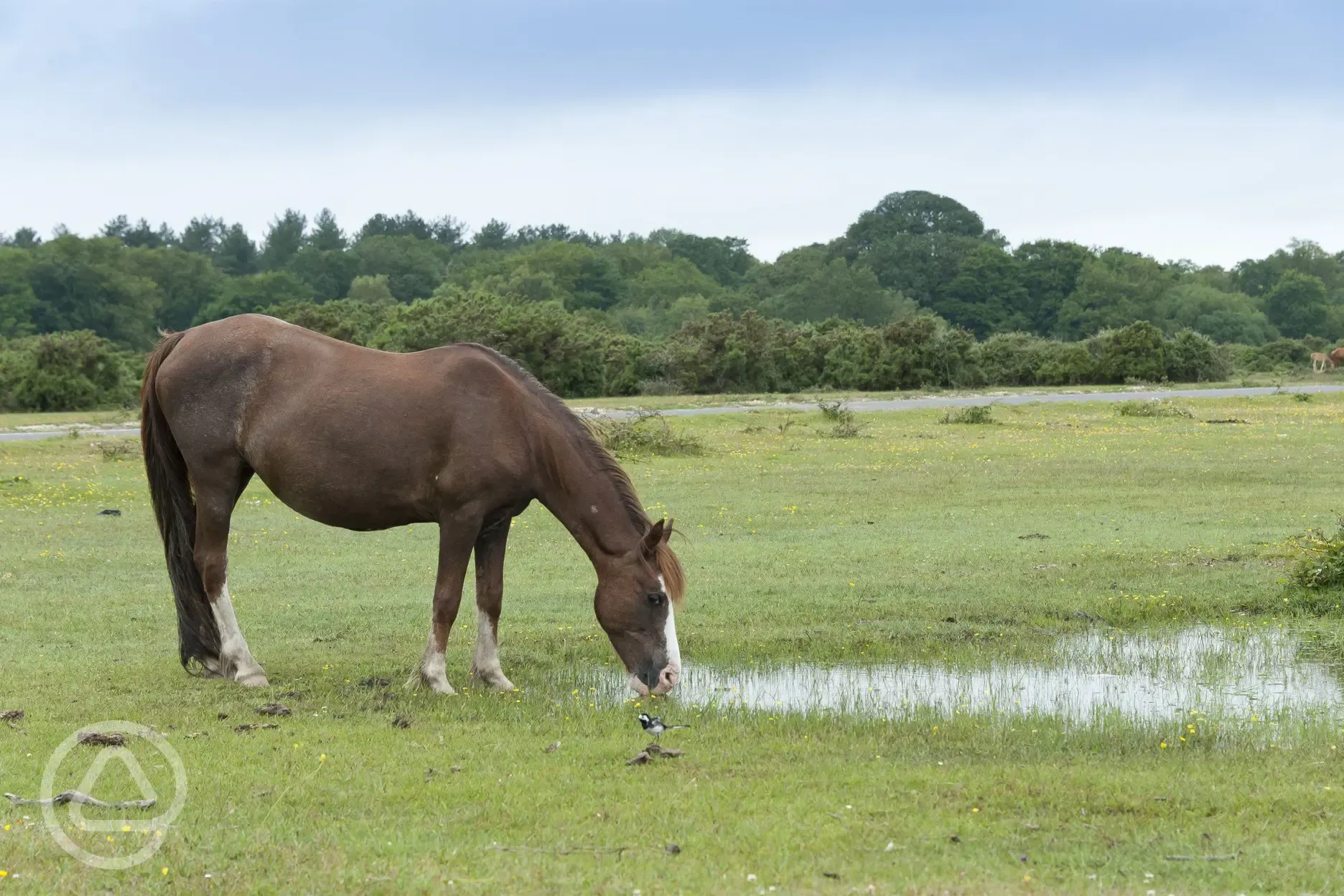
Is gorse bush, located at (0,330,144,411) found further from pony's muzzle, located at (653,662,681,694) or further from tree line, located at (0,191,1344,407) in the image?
pony's muzzle, located at (653,662,681,694)

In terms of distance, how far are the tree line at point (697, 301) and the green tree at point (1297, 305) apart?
0.15 metres

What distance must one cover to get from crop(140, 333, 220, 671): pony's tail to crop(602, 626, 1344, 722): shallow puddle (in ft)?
11.5

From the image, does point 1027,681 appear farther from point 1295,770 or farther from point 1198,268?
point 1198,268

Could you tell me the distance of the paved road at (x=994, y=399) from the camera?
41.5 meters

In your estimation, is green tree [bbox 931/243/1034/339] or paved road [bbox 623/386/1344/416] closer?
paved road [bbox 623/386/1344/416]

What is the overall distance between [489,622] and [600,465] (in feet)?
4.48

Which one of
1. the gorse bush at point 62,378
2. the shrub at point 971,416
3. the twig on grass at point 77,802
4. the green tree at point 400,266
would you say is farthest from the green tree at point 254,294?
the twig on grass at point 77,802

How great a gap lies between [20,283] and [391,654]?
74.2 metres

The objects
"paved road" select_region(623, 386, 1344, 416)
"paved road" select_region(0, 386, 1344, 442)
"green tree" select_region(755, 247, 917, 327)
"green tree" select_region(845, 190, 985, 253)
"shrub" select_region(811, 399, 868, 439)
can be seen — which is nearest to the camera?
"shrub" select_region(811, 399, 868, 439)

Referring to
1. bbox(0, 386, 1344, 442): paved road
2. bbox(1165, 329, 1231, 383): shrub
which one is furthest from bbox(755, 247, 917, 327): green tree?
bbox(0, 386, 1344, 442): paved road

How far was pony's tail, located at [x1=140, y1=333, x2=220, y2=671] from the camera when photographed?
387 inches

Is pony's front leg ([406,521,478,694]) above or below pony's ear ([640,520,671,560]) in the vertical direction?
below

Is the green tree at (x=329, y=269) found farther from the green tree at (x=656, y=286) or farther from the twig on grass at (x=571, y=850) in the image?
the twig on grass at (x=571, y=850)

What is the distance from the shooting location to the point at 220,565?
9.84 meters
